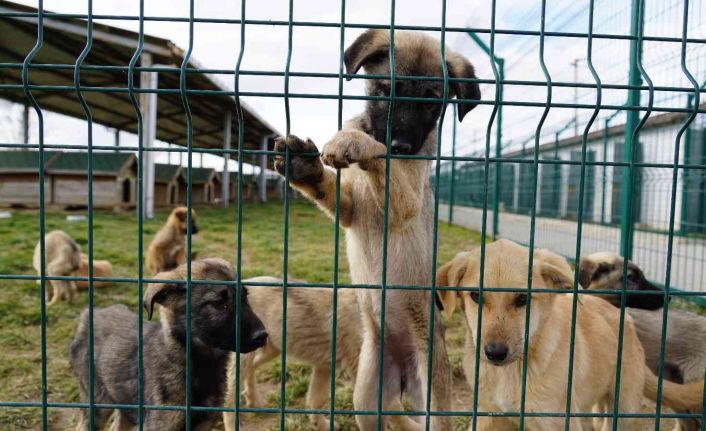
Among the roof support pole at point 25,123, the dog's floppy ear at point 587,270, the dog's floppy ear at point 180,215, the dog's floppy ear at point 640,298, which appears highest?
the roof support pole at point 25,123

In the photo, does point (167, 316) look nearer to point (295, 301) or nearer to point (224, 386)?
point (224, 386)

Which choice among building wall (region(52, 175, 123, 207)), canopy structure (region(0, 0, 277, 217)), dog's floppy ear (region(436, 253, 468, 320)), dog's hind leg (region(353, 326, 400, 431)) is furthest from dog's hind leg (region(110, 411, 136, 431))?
building wall (region(52, 175, 123, 207))

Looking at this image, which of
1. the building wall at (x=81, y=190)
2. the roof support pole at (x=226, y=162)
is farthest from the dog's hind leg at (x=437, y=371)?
the building wall at (x=81, y=190)

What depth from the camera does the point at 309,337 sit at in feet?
12.9

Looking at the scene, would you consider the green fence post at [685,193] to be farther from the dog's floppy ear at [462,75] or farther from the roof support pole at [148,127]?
the roof support pole at [148,127]

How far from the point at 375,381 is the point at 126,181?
1670 centimetres

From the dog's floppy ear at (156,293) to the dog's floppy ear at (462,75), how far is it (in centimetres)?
182

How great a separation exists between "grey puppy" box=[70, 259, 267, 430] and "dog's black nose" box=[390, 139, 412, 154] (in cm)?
111

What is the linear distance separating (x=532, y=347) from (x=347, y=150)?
58.0 inches

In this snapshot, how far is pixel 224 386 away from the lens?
10.7ft

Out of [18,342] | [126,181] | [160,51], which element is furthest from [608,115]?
[126,181]

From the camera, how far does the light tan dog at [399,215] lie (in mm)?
2891

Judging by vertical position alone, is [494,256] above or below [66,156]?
below

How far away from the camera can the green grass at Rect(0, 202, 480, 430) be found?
13.4ft
